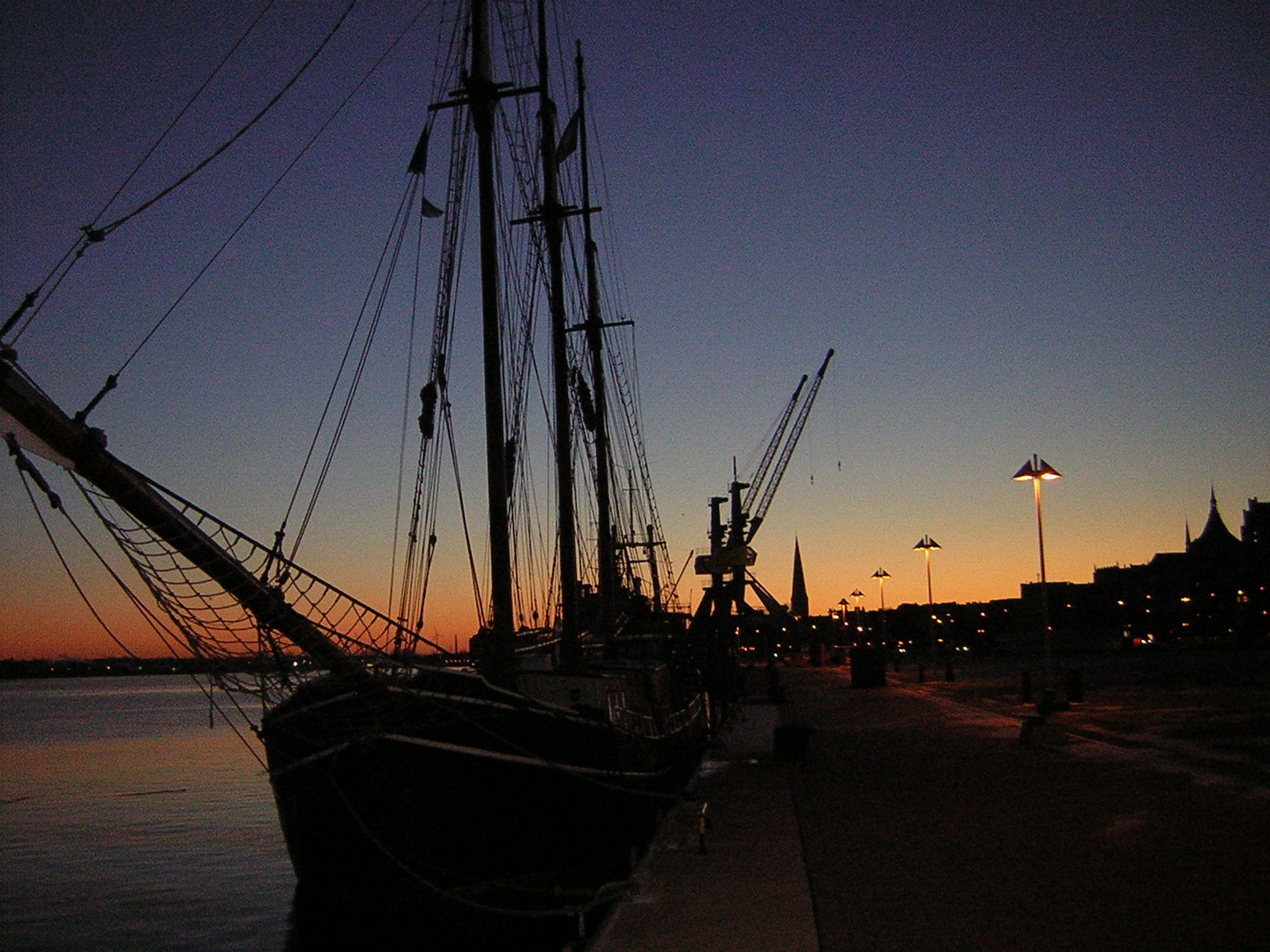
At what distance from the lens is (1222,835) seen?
1231 cm

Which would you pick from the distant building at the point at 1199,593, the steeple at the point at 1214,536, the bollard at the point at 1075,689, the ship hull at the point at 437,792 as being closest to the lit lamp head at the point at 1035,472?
the bollard at the point at 1075,689

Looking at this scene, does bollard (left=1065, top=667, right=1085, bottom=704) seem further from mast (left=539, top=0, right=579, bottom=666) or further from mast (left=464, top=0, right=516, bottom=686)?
mast (left=464, top=0, right=516, bottom=686)

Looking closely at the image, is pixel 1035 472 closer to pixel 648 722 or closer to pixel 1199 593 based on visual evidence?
pixel 648 722

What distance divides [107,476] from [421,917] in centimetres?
827

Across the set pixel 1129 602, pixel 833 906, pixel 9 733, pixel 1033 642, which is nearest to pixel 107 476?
pixel 833 906

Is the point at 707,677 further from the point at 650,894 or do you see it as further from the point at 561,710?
the point at 650,894

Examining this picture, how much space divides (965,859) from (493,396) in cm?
979

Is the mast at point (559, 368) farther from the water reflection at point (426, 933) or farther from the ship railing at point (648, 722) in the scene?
the water reflection at point (426, 933)

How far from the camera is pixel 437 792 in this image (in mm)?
14953

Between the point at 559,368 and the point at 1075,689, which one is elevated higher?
the point at 559,368

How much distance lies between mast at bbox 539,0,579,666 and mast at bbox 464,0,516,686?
167 inches

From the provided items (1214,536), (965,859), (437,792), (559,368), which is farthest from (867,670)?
(1214,536)

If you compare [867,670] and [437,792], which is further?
[867,670]

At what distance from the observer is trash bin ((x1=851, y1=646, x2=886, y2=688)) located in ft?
163
